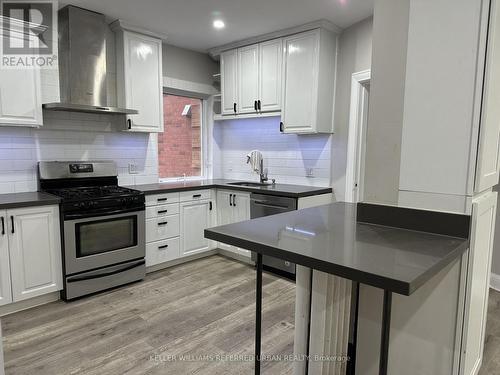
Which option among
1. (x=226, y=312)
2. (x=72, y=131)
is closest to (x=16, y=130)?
(x=72, y=131)

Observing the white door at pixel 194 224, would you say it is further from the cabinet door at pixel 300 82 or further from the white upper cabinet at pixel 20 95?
the white upper cabinet at pixel 20 95

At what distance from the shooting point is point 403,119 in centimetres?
150

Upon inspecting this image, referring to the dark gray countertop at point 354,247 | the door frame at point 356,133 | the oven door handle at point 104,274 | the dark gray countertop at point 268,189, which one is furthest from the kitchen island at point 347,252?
the oven door handle at point 104,274

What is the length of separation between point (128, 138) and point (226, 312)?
232 centimetres

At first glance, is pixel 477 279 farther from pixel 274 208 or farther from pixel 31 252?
pixel 31 252

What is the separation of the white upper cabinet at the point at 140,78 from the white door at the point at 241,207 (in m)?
1.23

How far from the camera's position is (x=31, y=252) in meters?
2.81

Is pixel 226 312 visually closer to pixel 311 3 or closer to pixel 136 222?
pixel 136 222

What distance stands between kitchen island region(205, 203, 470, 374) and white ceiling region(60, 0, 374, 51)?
2.23m

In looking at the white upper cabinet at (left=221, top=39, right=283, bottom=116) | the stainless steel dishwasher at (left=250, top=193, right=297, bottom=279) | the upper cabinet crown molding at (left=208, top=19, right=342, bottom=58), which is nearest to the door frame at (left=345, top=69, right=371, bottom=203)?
the upper cabinet crown molding at (left=208, top=19, right=342, bottom=58)

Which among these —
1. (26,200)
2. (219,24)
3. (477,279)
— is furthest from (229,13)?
(477,279)

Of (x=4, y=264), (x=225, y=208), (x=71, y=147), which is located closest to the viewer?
(x=4, y=264)

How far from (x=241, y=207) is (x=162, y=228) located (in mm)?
918

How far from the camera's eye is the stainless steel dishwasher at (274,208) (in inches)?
136
